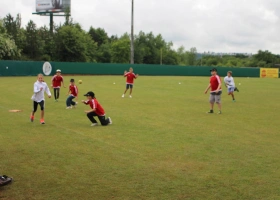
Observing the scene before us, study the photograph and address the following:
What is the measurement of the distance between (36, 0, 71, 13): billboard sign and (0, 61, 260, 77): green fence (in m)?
24.7

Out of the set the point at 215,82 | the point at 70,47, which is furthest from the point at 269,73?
the point at 215,82

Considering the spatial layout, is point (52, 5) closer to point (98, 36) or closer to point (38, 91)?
point (98, 36)

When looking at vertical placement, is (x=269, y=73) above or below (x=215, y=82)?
above

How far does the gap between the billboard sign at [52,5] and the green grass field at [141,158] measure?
229 feet

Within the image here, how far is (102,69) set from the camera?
62.9m

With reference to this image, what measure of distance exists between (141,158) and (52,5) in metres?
77.8

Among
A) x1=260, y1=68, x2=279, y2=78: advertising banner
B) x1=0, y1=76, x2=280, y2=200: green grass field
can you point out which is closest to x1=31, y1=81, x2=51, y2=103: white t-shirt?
x1=0, y1=76, x2=280, y2=200: green grass field

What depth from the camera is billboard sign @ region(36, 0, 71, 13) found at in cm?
8125

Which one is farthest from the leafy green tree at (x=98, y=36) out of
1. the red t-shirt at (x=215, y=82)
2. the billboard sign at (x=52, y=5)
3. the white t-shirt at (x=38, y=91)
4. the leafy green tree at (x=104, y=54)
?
the white t-shirt at (x=38, y=91)

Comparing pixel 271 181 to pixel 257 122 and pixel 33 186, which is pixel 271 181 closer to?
pixel 33 186

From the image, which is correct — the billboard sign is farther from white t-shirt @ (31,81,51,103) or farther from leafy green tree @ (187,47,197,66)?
white t-shirt @ (31,81,51,103)

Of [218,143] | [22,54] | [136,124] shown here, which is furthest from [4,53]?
[218,143]

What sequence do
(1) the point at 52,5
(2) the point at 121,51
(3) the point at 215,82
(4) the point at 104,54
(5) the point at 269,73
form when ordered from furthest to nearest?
(2) the point at 121,51, (4) the point at 104,54, (1) the point at 52,5, (5) the point at 269,73, (3) the point at 215,82

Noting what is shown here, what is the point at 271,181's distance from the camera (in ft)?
23.4
